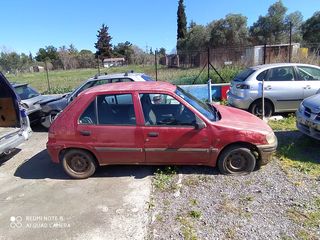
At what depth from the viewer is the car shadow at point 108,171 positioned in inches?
190

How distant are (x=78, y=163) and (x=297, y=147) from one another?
429cm

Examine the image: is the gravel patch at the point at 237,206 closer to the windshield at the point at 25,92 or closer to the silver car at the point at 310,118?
the silver car at the point at 310,118

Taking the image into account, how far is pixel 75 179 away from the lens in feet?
15.9

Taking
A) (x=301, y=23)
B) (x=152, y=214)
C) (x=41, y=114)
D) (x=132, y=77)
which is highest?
(x=301, y=23)

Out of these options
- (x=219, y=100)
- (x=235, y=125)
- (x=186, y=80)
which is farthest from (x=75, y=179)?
(x=186, y=80)

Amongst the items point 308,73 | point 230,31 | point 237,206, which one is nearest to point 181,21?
point 230,31

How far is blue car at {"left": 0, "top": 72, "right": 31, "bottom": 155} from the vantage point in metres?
5.58

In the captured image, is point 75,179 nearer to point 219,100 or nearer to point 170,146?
point 170,146

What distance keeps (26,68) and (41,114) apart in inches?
1514

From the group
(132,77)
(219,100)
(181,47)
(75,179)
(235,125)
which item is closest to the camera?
(235,125)

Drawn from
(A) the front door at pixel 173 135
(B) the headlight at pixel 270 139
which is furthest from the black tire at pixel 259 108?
(A) the front door at pixel 173 135

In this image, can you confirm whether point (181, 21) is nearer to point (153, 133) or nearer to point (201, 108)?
point (201, 108)

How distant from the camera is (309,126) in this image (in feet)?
17.5

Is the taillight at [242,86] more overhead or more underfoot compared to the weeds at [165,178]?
more overhead
